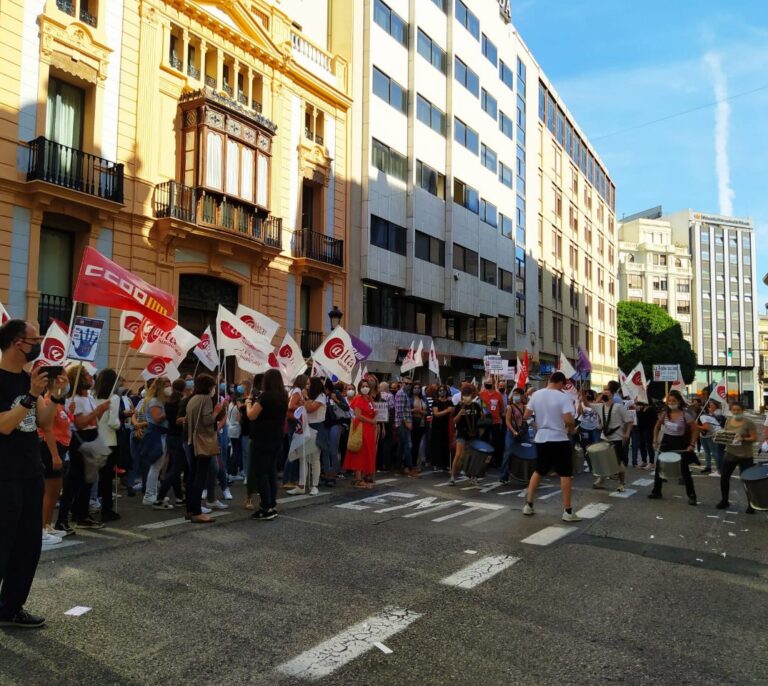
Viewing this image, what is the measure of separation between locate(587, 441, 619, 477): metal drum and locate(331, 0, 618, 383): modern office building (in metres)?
16.0

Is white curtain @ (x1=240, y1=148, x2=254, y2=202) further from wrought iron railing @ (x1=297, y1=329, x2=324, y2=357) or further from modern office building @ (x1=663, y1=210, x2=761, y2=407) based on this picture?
modern office building @ (x1=663, y1=210, x2=761, y2=407)

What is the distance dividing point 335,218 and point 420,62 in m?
9.49

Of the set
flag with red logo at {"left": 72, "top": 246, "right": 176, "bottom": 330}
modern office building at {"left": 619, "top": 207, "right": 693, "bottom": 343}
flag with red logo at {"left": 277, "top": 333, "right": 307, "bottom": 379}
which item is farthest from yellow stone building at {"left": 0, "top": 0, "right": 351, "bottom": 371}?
modern office building at {"left": 619, "top": 207, "right": 693, "bottom": 343}

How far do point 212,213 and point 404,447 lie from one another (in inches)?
412

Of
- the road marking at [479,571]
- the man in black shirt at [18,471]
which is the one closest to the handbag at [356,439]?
the road marking at [479,571]

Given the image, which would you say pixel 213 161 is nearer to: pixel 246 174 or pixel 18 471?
pixel 246 174

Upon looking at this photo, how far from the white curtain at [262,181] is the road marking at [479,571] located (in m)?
17.3

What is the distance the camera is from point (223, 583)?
5398 millimetres

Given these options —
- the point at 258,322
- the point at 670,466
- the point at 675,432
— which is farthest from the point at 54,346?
the point at 675,432

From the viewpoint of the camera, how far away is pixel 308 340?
24469 millimetres

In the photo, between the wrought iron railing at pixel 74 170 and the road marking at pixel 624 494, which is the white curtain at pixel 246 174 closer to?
the wrought iron railing at pixel 74 170

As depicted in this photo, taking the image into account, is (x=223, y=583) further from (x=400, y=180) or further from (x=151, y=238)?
Answer: (x=400, y=180)

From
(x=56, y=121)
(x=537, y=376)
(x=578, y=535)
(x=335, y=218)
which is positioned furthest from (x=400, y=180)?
(x=578, y=535)

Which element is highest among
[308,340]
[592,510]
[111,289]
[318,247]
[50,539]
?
[318,247]
